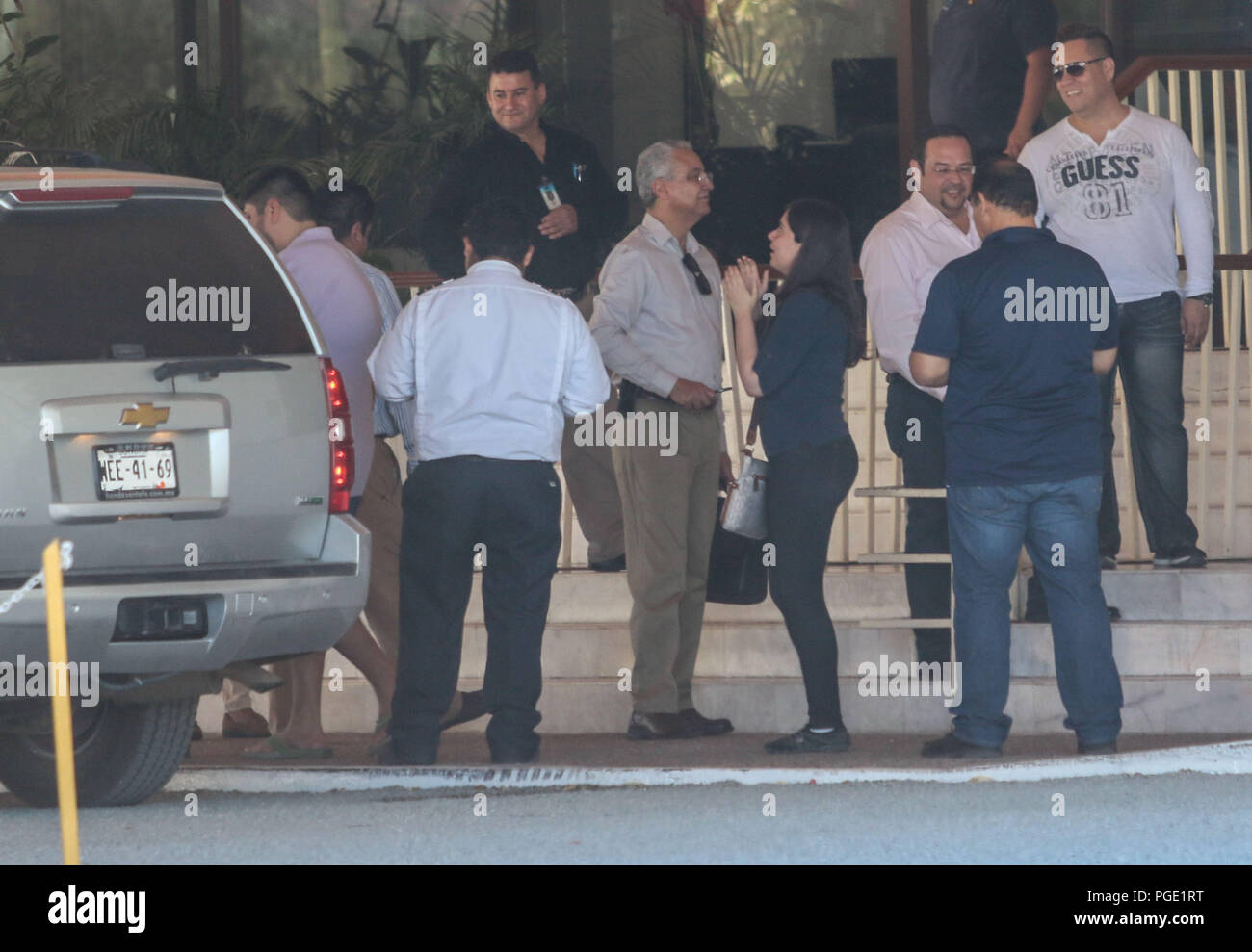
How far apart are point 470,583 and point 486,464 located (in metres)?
0.41

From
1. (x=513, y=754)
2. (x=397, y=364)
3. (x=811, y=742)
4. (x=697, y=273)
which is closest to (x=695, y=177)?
(x=697, y=273)

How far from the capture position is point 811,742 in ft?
24.3

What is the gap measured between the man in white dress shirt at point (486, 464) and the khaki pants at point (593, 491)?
5.57 ft

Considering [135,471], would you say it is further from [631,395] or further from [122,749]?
[631,395]

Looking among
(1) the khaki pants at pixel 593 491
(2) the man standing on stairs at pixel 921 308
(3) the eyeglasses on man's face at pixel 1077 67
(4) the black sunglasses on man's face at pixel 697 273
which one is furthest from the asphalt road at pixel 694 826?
(3) the eyeglasses on man's face at pixel 1077 67

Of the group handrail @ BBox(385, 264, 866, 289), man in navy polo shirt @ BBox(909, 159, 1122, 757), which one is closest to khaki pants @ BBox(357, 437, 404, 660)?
man in navy polo shirt @ BBox(909, 159, 1122, 757)

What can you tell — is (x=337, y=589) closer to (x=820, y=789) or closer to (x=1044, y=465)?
(x=820, y=789)

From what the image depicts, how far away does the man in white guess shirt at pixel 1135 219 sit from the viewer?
809 cm

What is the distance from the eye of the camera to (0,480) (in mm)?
5418

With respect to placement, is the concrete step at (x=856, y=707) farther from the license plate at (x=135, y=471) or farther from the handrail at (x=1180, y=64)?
the license plate at (x=135, y=471)

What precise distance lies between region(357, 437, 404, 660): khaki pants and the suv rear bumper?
153cm

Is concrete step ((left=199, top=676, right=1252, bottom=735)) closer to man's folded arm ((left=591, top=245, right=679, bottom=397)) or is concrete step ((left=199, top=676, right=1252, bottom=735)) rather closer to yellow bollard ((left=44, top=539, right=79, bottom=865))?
man's folded arm ((left=591, top=245, right=679, bottom=397))

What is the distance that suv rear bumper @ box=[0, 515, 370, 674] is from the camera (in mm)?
5496
